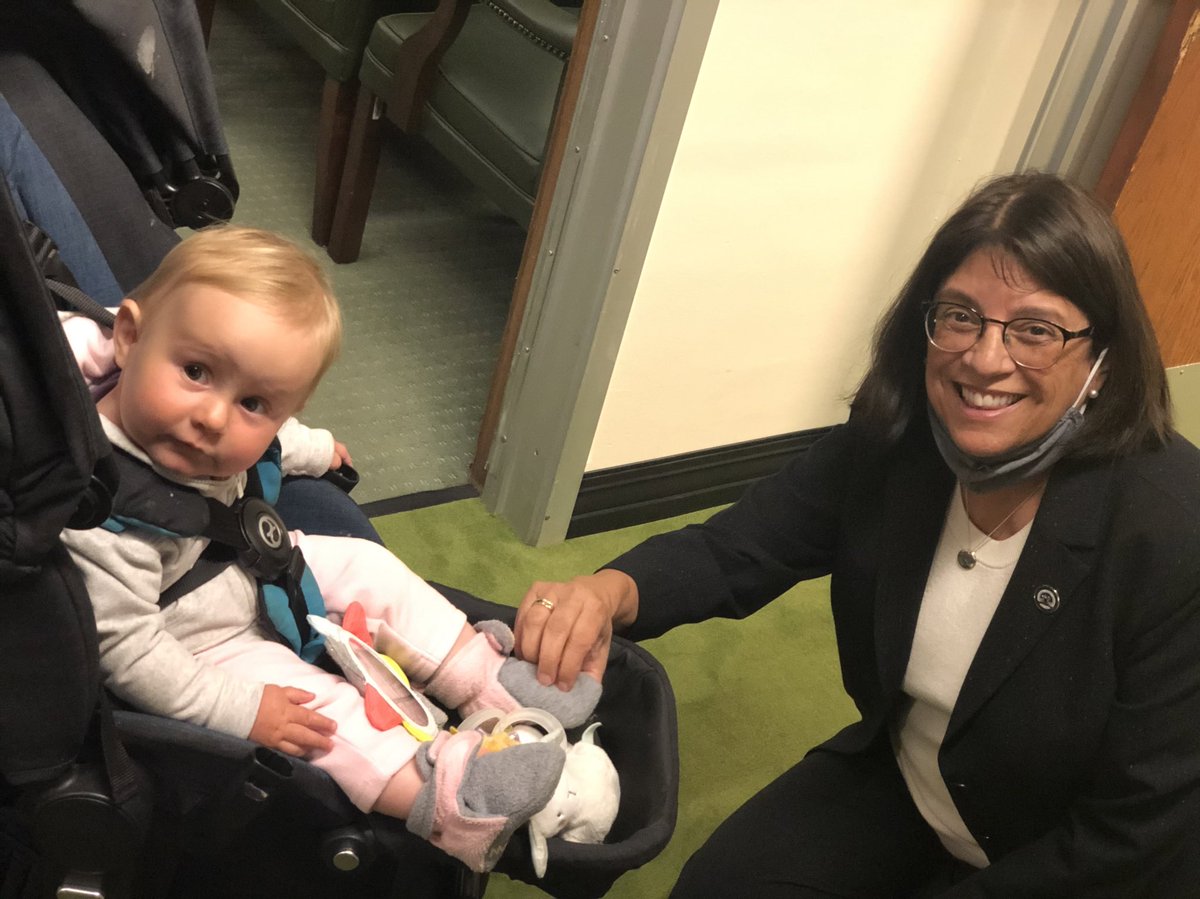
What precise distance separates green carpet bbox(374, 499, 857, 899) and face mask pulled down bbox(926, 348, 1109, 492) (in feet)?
2.53

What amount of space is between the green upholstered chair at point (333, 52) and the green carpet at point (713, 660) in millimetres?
878

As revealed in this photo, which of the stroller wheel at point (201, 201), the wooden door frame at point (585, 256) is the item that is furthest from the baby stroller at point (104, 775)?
the wooden door frame at point (585, 256)

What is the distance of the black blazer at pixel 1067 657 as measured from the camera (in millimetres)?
1167

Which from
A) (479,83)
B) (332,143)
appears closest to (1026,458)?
(479,83)

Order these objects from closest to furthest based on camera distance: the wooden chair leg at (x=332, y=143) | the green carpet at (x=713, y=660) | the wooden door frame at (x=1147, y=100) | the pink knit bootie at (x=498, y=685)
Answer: the pink knit bootie at (x=498, y=685) → the green carpet at (x=713, y=660) → the wooden door frame at (x=1147, y=100) → the wooden chair leg at (x=332, y=143)

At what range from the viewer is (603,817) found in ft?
3.38

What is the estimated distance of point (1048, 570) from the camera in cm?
120

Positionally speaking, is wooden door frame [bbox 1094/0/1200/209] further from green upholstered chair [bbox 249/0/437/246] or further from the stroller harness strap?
the stroller harness strap

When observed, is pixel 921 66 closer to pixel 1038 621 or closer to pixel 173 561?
pixel 1038 621

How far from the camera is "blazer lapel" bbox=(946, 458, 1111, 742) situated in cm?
119

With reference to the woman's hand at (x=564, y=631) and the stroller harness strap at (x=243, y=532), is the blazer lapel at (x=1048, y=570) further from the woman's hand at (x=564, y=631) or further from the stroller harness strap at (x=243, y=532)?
the stroller harness strap at (x=243, y=532)

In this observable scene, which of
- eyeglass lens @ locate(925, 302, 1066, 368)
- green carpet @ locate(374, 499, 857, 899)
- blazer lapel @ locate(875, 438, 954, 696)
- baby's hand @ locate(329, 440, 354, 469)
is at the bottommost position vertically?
green carpet @ locate(374, 499, 857, 899)

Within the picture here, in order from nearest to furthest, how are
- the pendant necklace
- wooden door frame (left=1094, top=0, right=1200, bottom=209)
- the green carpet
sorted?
the pendant necklace < the green carpet < wooden door frame (left=1094, top=0, right=1200, bottom=209)

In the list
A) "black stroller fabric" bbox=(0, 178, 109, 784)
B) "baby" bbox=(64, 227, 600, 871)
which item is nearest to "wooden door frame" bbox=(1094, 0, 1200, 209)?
"baby" bbox=(64, 227, 600, 871)
